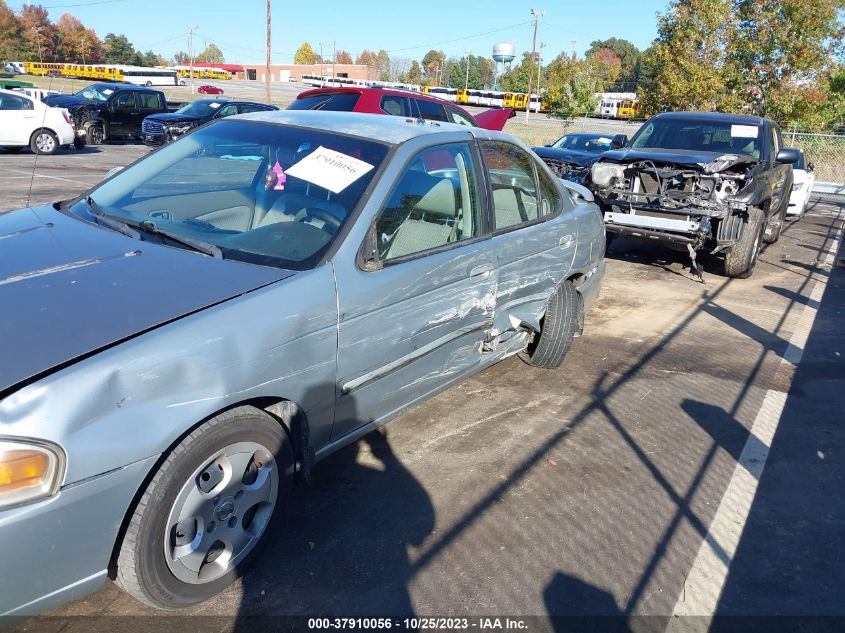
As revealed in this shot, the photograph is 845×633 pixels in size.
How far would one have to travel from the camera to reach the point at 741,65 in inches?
869

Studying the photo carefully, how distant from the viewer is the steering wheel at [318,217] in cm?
313

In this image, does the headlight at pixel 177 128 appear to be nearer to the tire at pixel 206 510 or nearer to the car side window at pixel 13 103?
the car side window at pixel 13 103

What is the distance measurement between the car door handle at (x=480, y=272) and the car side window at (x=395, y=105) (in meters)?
6.89

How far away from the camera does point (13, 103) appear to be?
635 inches

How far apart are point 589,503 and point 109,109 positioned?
68.5 ft

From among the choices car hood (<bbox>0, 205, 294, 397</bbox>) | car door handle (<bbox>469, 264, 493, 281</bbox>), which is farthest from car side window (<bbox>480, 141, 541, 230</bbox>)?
car hood (<bbox>0, 205, 294, 397</bbox>)

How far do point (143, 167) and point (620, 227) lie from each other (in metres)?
5.78

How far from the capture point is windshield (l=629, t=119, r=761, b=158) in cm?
898

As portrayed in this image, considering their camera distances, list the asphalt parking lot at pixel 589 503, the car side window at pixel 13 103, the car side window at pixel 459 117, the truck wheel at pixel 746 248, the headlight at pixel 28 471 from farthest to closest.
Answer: the car side window at pixel 13 103, the car side window at pixel 459 117, the truck wheel at pixel 746 248, the asphalt parking lot at pixel 589 503, the headlight at pixel 28 471

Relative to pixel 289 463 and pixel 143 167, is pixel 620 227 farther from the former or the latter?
pixel 289 463

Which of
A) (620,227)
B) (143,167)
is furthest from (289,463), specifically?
(620,227)

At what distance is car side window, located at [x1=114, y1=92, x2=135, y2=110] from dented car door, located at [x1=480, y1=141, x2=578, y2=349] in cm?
1934

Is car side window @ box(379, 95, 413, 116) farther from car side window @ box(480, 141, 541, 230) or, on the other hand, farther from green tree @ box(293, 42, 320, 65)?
green tree @ box(293, 42, 320, 65)

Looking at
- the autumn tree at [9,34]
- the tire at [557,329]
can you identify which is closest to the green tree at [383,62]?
the autumn tree at [9,34]
